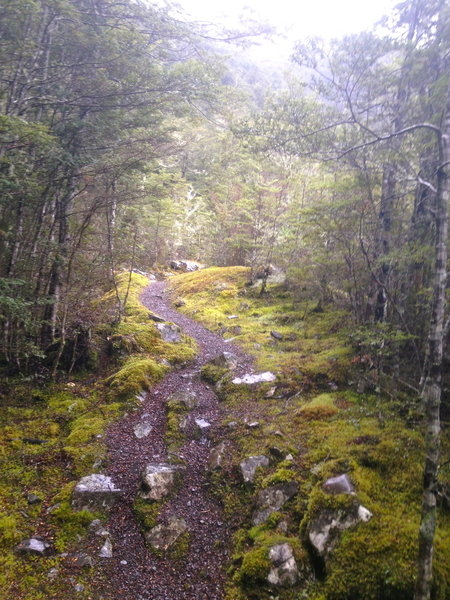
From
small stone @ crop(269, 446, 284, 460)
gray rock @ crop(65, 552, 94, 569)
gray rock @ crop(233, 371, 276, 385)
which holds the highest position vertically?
gray rock @ crop(233, 371, 276, 385)

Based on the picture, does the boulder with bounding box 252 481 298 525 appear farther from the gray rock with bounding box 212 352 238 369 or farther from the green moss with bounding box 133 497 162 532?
the gray rock with bounding box 212 352 238 369

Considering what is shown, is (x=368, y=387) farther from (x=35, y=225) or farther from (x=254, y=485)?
(x=35, y=225)

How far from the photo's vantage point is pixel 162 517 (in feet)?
16.3

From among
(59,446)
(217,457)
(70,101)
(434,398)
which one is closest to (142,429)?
(59,446)

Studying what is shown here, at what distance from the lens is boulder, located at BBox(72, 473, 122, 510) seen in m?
5.08

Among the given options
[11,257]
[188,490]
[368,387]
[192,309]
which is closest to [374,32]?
[368,387]

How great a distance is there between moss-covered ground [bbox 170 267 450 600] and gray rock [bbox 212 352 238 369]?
0.91 feet

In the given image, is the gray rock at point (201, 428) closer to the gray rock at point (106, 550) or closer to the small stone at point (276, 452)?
the small stone at point (276, 452)

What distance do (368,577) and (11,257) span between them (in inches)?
312

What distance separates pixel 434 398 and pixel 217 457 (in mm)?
4069

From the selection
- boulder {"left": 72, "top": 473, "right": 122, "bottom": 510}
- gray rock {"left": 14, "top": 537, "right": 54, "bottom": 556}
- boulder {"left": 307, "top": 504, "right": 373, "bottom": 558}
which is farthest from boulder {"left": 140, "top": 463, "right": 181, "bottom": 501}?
boulder {"left": 307, "top": 504, "right": 373, "bottom": 558}

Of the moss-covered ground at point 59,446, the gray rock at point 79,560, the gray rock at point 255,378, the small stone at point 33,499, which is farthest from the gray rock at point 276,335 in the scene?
the gray rock at point 79,560

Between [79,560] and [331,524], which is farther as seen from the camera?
[79,560]

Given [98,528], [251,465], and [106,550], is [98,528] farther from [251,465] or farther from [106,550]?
[251,465]
